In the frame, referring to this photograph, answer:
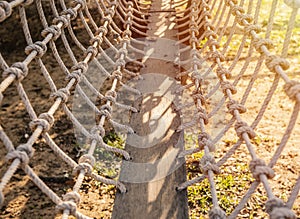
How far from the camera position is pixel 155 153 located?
162cm

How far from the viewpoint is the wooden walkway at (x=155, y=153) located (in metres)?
1.35

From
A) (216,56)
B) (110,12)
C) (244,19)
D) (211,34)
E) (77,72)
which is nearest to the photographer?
(77,72)

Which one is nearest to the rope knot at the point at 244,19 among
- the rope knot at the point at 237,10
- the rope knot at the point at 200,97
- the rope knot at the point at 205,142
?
the rope knot at the point at 237,10

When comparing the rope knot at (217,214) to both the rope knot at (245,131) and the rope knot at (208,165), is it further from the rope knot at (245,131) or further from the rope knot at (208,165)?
the rope knot at (245,131)

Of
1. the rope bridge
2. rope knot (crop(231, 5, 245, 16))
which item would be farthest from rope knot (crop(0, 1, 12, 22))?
rope knot (crop(231, 5, 245, 16))

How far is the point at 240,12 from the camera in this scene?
2189mm

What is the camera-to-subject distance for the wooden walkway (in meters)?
1.35

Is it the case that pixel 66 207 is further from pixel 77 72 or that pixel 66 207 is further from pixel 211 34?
pixel 211 34

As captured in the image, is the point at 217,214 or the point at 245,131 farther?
the point at 245,131

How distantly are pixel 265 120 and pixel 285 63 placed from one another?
1.63 meters

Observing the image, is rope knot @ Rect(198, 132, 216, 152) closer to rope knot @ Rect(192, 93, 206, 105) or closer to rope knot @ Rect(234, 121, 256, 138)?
rope knot @ Rect(234, 121, 256, 138)

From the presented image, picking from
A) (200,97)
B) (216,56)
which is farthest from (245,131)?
(216,56)

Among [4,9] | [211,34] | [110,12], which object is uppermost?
[4,9]

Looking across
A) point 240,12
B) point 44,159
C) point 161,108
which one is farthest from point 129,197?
point 44,159
